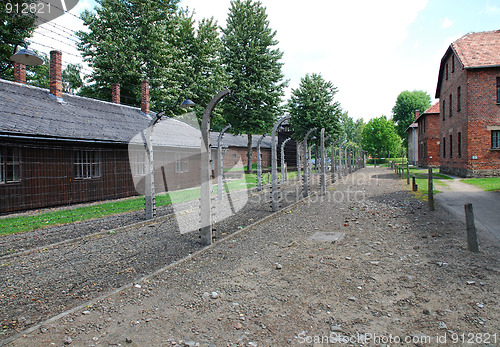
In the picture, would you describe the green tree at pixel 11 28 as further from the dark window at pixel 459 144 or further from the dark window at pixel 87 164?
the dark window at pixel 459 144

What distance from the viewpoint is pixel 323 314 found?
3.68m

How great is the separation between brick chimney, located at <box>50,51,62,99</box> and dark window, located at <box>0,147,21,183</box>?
520cm

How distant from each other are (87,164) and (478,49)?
2788cm

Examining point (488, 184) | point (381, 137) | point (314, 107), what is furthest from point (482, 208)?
point (381, 137)

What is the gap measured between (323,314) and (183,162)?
57.7ft

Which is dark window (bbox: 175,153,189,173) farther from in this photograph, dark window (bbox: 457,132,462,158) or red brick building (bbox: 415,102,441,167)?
red brick building (bbox: 415,102,441,167)

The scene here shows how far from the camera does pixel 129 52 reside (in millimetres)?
24344

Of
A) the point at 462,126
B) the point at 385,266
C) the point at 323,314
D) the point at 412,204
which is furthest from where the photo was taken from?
the point at 462,126

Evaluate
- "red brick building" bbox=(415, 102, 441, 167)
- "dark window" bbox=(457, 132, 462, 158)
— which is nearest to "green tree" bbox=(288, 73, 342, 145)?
"red brick building" bbox=(415, 102, 441, 167)

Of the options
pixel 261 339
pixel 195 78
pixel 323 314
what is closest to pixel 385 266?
pixel 323 314

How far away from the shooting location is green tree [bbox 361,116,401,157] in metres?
71.2

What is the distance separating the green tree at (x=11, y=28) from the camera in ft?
78.6

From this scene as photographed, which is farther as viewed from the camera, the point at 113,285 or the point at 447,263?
the point at 447,263

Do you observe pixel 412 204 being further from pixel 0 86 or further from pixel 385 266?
pixel 0 86
